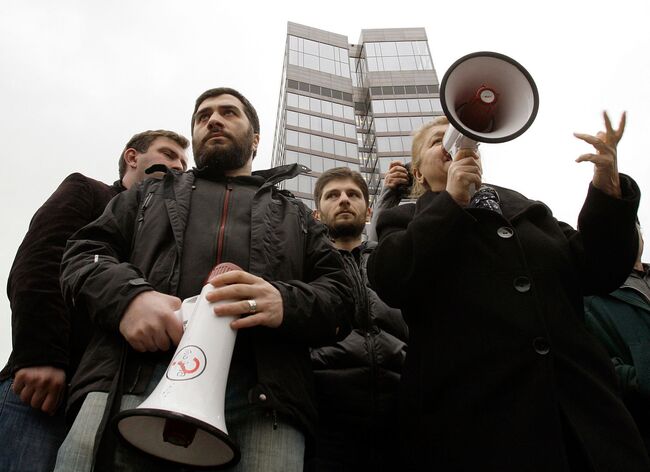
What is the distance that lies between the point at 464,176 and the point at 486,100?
1.15 feet

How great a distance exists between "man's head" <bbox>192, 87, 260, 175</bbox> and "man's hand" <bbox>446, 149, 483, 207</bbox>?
39.2 inches

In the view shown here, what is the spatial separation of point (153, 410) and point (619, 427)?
49.3 inches

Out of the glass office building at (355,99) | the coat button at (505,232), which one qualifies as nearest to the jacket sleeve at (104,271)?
the coat button at (505,232)

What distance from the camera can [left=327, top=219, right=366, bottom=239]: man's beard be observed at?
3.01 m

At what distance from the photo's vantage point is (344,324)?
67.2 inches

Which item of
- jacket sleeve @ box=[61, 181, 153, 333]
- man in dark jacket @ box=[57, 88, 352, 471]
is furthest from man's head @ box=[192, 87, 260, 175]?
jacket sleeve @ box=[61, 181, 153, 333]

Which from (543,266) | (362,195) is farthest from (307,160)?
(543,266)

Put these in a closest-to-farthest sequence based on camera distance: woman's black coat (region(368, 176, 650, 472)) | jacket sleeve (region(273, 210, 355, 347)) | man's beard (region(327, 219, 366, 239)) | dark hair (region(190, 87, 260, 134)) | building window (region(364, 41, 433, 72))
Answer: woman's black coat (region(368, 176, 650, 472)), jacket sleeve (region(273, 210, 355, 347)), dark hair (region(190, 87, 260, 134)), man's beard (region(327, 219, 366, 239)), building window (region(364, 41, 433, 72))

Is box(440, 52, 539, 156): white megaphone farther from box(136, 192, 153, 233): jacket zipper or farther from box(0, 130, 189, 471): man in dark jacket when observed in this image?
box(0, 130, 189, 471): man in dark jacket

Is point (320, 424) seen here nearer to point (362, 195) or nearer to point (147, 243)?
point (147, 243)

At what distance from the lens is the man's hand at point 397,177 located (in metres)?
2.86

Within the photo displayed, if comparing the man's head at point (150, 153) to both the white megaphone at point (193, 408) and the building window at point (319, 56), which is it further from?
the building window at point (319, 56)

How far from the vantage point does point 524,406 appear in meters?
1.37

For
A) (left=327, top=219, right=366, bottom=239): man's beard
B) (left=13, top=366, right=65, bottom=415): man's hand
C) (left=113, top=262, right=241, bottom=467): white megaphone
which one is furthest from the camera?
(left=327, top=219, right=366, bottom=239): man's beard
